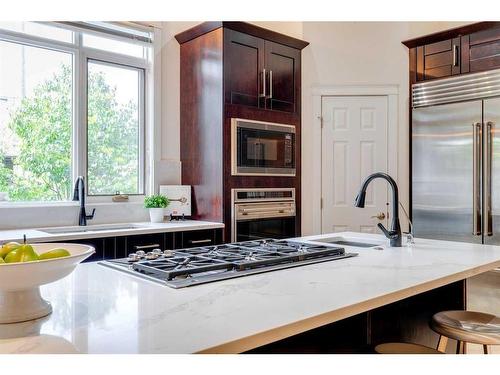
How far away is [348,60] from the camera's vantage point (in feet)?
14.8

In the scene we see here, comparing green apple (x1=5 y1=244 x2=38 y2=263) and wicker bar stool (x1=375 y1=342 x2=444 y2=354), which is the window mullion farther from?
wicker bar stool (x1=375 y1=342 x2=444 y2=354)

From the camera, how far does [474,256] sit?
2.03 m

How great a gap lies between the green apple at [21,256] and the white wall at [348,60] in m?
3.55

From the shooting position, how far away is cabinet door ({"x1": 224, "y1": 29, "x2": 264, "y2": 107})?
3641mm

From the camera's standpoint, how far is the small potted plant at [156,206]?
3643mm

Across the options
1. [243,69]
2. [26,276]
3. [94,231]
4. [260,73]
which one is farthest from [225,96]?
[26,276]

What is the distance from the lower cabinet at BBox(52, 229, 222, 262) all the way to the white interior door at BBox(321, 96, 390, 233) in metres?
1.44

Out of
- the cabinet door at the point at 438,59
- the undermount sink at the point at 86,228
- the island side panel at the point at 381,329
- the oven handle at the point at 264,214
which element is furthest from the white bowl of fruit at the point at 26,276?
the cabinet door at the point at 438,59

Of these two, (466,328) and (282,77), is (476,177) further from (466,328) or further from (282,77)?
(466,328)

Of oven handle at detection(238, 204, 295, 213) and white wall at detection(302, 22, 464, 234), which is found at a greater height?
white wall at detection(302, 22, 464, 234)

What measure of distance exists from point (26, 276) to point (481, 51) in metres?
3.90

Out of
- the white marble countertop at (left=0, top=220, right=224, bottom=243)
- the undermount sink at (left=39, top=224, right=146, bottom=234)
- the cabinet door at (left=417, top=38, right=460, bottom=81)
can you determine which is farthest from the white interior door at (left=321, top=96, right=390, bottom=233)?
the undermount sink at (left=39, top=224, right=146, bottom=234)

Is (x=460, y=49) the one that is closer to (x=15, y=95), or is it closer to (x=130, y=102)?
(x=130, y=102)
